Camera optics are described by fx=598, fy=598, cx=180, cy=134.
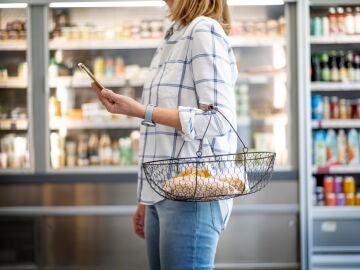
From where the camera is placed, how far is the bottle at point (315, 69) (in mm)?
4090

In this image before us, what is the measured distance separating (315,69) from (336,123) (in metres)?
0.40

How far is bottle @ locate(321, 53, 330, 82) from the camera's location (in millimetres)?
4094

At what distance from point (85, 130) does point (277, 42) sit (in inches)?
58.9

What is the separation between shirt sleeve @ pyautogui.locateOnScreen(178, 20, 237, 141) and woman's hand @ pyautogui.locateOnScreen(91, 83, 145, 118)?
→ 11 cm

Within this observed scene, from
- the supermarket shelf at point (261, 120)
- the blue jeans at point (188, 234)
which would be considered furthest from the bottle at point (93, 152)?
the blue jeans at point (188, 234)

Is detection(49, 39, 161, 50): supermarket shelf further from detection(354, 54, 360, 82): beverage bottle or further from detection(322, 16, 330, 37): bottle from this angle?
detection(354, 54, 360, 82): beverage bottle

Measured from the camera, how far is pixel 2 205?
150 inches

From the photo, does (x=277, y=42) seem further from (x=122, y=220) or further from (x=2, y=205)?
(x=2, y=205)

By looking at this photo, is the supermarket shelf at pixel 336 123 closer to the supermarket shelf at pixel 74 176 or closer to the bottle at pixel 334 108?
the bottle at pixel 334 108

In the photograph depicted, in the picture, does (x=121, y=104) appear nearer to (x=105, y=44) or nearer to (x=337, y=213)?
(x=105, y=44)

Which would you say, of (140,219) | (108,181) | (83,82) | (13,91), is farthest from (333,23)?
(140,219)

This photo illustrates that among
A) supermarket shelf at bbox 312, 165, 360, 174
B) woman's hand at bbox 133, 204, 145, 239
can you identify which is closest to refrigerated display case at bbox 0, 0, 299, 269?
supermarket shelf at bbox 312, 165, 360, 174

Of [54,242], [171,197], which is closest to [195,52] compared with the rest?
[171,197]

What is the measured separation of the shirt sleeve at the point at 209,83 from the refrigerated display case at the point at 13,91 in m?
2.58
